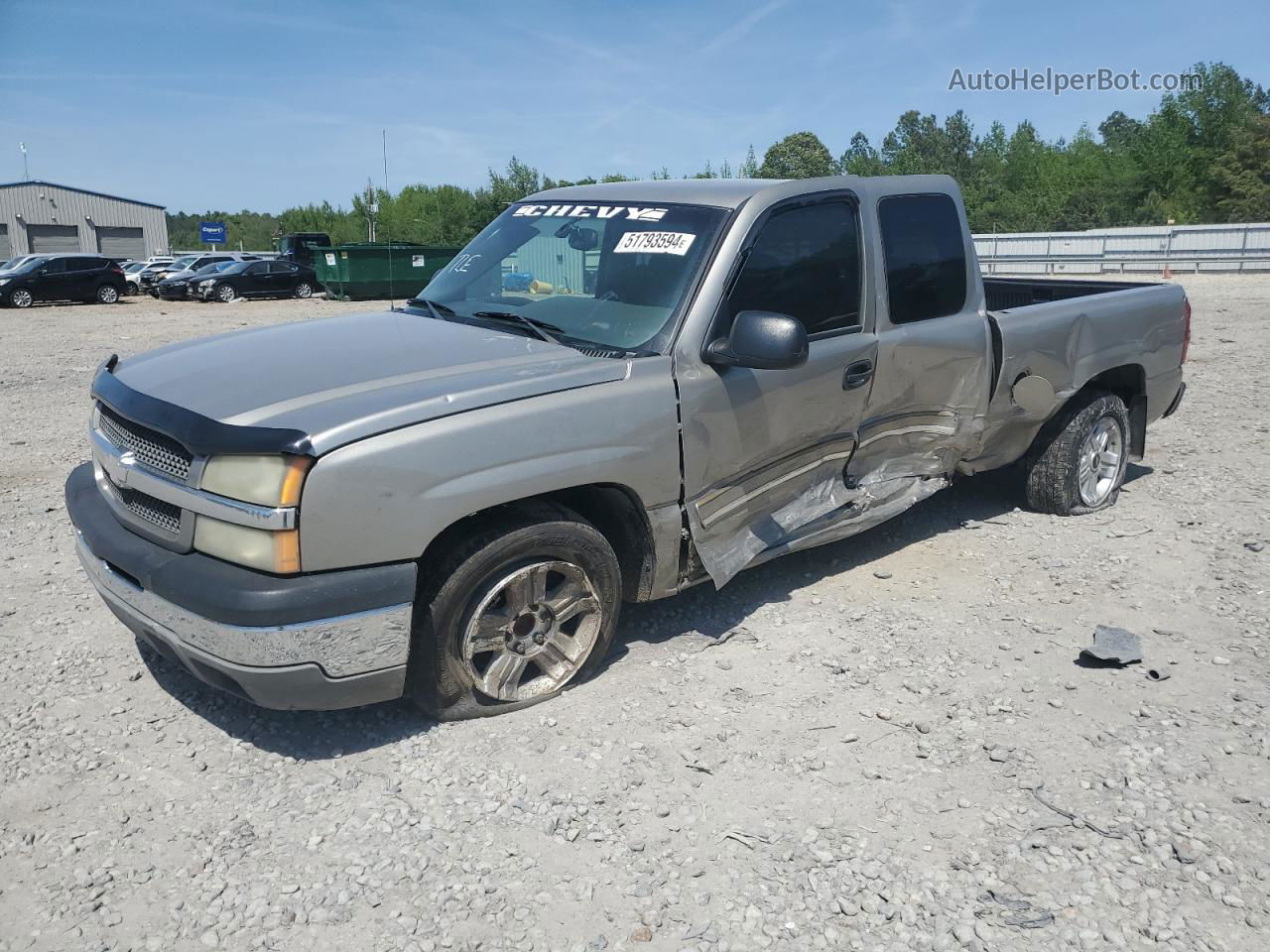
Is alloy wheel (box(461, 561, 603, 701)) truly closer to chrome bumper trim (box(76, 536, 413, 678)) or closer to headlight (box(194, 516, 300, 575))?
chrome bumper trim (box(76, 536, 413, 678))

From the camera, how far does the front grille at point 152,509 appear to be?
326 centimetres

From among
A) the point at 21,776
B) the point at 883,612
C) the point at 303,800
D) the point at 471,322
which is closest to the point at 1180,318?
the point at 883,612

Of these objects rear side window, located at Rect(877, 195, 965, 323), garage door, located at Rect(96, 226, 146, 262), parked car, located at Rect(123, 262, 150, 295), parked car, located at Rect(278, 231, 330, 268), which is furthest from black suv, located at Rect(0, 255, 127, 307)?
garage door, located at Rect(96, 226, 146, 262)

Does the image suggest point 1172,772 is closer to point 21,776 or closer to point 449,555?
point 449,555

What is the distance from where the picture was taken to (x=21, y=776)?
3.27m

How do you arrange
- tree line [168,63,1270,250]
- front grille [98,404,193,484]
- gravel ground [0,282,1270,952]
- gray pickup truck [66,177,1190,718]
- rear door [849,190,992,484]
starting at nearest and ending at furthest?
gravel ground [0,282,1270,952]
gray pickup truck [66,177,1190,718]
front grille [98,404,193,484]
rear door [849,190,992,484]
tree line [168,63,1270,250]

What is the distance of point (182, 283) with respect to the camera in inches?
1198

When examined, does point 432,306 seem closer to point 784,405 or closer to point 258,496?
point 784,405

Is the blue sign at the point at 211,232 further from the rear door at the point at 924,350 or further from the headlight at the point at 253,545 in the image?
the headlight at the point at 253,545

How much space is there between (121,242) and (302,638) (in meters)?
68.7

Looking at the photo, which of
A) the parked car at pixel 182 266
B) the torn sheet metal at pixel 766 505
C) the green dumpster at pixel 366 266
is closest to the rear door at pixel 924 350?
the torn sheet metal at pixel 766 505

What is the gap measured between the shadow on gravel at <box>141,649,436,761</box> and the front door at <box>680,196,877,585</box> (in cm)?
132

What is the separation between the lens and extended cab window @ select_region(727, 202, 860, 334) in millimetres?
4078

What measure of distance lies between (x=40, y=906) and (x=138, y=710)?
108 cm
